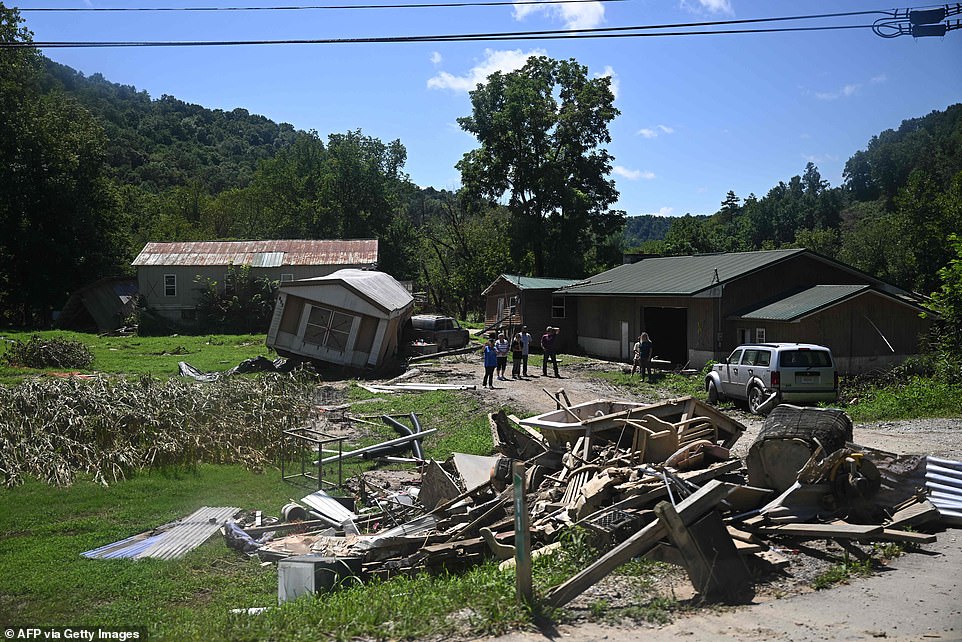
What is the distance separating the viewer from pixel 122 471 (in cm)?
1277

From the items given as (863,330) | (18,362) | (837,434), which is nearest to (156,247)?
(18,362)

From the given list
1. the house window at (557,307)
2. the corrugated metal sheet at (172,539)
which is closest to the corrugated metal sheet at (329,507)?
the corrugated metal sheet at (172,539)

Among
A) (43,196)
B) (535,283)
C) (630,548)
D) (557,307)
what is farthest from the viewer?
(43,196)

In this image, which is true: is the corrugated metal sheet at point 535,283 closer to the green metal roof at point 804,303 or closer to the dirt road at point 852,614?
the green metal roof at point 804,303

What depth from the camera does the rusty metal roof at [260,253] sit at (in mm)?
45000

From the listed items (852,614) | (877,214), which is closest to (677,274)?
(852,614)

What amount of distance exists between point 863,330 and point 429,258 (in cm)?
5478

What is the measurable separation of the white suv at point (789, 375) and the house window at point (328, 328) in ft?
45.9

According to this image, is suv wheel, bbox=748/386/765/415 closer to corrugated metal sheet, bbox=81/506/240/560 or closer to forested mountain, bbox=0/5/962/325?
corrugated metal sheet, bbox=81/506/240/560

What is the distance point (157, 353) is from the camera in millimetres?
32344

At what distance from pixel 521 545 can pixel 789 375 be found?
13887mm

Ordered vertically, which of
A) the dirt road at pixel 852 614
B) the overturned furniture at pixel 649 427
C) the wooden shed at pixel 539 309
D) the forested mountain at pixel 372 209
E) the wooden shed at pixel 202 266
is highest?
the forested mountain at pixel 372 209

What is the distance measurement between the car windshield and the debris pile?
24.2ft

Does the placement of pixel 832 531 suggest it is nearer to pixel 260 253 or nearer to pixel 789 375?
pixel 789 375
